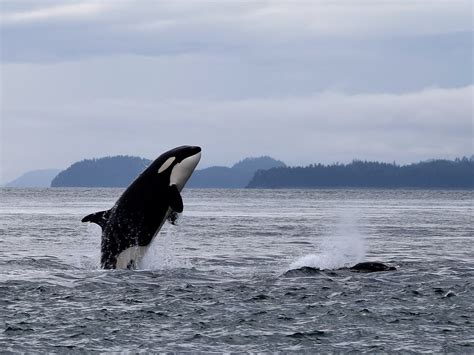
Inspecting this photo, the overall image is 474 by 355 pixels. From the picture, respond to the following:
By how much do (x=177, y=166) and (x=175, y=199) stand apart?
1.19 metres

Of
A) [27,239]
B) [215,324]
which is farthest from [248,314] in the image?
[27,239]

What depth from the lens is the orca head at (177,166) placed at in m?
24.8

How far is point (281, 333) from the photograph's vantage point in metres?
16.9

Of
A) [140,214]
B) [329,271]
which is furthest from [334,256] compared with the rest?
[140,214]

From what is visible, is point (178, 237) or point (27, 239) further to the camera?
point (178, 237)

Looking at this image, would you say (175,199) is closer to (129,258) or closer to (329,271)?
(129,258)

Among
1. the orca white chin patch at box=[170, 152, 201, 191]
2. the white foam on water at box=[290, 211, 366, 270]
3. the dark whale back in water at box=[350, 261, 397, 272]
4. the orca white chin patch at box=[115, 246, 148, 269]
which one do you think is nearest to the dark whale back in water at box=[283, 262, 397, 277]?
the dark whale back in water at box=[350, 261, 397, 272]

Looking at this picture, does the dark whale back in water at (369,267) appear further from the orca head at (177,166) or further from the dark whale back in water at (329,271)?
the orca head at (177,166)

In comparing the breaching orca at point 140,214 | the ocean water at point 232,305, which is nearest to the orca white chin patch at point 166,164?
the breaching orca at point 140,214

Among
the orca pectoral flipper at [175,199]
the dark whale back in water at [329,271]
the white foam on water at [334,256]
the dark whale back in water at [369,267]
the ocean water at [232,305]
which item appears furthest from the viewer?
the white foam on water at [334,256]

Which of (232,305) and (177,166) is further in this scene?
(177,166)

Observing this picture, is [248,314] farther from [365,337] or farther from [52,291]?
[52,291]

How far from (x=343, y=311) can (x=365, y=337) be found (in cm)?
214

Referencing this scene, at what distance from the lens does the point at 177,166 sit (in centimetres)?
2494
